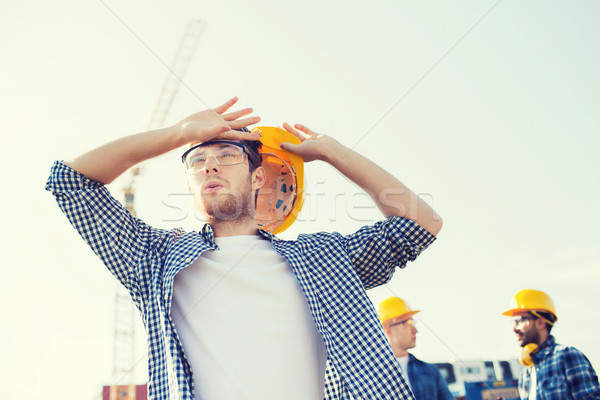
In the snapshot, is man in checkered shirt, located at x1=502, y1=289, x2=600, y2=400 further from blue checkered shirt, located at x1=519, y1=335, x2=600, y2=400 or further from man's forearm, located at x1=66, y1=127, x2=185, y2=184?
man's forearm, located at x1=66, y1=127, x2=185, y2=184

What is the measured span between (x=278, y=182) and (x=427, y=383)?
14.5ft

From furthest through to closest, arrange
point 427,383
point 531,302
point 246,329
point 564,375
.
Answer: point 531,302, point 427,383, point 564,375, point 246,329

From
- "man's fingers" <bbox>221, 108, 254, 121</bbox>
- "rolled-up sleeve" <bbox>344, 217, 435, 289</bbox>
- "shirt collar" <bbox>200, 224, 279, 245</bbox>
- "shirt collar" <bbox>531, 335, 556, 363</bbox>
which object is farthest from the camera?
"shirt collar" <bbox>531, 335, 556, 363</bbox>

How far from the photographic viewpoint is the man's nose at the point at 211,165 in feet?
10.5

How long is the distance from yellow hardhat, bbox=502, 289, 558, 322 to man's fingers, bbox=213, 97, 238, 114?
5.69 meters

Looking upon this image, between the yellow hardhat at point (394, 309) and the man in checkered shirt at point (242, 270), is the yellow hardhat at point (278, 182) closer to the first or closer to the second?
the man in checkered shirt at point (242, 270)

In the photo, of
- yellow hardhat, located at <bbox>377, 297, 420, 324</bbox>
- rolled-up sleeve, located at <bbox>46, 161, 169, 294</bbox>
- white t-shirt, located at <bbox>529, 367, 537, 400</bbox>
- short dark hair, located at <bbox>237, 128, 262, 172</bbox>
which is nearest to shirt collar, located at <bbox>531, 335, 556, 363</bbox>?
white t-shirt, located at <bbox>529, 367, 537, 400</bbox>

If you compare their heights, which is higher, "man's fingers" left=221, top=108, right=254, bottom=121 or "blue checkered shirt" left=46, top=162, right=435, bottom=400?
"man's fingers" left=221, top=108, right=254, bottom=121

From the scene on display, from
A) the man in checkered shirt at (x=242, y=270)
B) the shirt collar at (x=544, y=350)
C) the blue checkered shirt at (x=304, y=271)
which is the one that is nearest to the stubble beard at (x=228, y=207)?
the man in checkered shirt at (x=242, y=270)

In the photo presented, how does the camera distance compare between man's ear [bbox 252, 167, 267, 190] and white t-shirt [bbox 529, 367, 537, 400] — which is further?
white t-shirt [bbox 529, 367, 537, 400]

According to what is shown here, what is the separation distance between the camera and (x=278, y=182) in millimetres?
3705

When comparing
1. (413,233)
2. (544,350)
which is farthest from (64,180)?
(544,350)

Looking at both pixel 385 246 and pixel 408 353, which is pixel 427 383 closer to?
pixel 408 353

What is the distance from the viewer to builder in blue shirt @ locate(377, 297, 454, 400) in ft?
22.4
